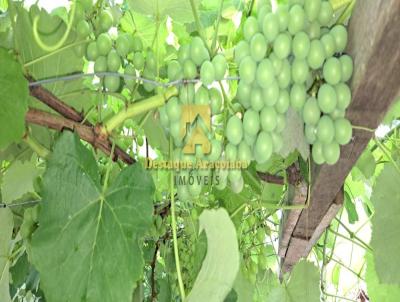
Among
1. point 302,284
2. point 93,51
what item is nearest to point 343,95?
point 93,51

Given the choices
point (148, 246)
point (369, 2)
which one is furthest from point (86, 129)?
point (148, 246)

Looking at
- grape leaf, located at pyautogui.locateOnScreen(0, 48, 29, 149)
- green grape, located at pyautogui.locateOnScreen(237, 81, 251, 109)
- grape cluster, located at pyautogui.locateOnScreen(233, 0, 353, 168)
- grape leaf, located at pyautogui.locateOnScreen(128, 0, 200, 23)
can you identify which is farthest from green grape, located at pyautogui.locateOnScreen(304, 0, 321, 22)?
grape leaf, located at pyautogui.locateOnScreen(0, 48, 29, 149)

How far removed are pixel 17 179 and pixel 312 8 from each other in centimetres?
61

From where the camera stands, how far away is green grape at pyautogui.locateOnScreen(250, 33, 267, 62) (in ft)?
1.90

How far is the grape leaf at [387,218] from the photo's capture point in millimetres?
792

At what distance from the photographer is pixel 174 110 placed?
2.10ft

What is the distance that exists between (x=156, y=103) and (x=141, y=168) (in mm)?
98

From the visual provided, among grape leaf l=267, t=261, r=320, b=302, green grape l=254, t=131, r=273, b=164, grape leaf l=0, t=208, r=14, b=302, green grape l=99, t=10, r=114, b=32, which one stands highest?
green grape l=99, t=10, r=114, b=32

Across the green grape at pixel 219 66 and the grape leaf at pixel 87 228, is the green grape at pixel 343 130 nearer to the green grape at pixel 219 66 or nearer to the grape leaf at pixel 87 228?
the green grape at pixel 219 66

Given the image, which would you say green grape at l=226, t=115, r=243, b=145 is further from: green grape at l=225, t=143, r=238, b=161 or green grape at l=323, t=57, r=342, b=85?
green grape at l=323, t=57, r=342, b=85

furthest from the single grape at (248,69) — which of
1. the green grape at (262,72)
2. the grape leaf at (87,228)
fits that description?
the grape leaf at (87,228)

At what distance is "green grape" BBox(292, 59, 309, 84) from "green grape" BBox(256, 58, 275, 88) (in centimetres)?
3

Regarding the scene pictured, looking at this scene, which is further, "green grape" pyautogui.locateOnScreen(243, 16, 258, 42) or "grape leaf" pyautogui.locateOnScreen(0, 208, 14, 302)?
"grape leaf" pyautogui.locateOnScreen(0, 208, 14, 302)

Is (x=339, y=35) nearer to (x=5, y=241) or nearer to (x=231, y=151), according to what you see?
(x=231, y=151)
